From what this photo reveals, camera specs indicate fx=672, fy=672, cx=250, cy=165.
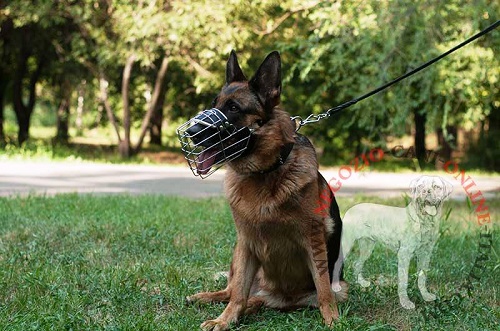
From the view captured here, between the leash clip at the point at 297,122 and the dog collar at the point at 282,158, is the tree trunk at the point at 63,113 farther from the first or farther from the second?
the dog collar at the point at 282,158

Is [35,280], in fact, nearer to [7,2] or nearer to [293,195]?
[293,195]

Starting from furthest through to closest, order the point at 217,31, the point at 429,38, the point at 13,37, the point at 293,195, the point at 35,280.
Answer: the point at 13,37 → the point at 217,31 → the point at 429,38 → the point at 35,280 → the point at 293,195

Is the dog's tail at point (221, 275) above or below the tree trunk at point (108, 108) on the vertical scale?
below

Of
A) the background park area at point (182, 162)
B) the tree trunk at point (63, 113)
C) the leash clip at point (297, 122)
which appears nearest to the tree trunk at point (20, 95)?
the background park area at point (182, 162)

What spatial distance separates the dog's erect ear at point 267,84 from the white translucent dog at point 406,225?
2.86ft

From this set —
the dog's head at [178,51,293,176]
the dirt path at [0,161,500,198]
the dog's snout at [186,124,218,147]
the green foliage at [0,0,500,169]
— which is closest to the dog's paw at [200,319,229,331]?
the dog's head at [178,51,293,176]

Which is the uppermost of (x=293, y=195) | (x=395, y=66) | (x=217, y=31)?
(x=217, y=31)

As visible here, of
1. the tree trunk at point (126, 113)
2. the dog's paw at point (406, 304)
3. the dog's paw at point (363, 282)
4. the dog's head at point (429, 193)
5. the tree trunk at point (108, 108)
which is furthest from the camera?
the tree trunk at point (108, 108)

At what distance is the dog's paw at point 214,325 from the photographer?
406 cm

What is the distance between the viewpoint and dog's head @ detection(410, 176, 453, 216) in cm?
399

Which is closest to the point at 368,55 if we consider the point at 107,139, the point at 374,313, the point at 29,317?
the point at 374,313

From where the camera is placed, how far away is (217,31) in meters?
18.3

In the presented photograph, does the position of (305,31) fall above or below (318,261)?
above

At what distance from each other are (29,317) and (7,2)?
18124mm
